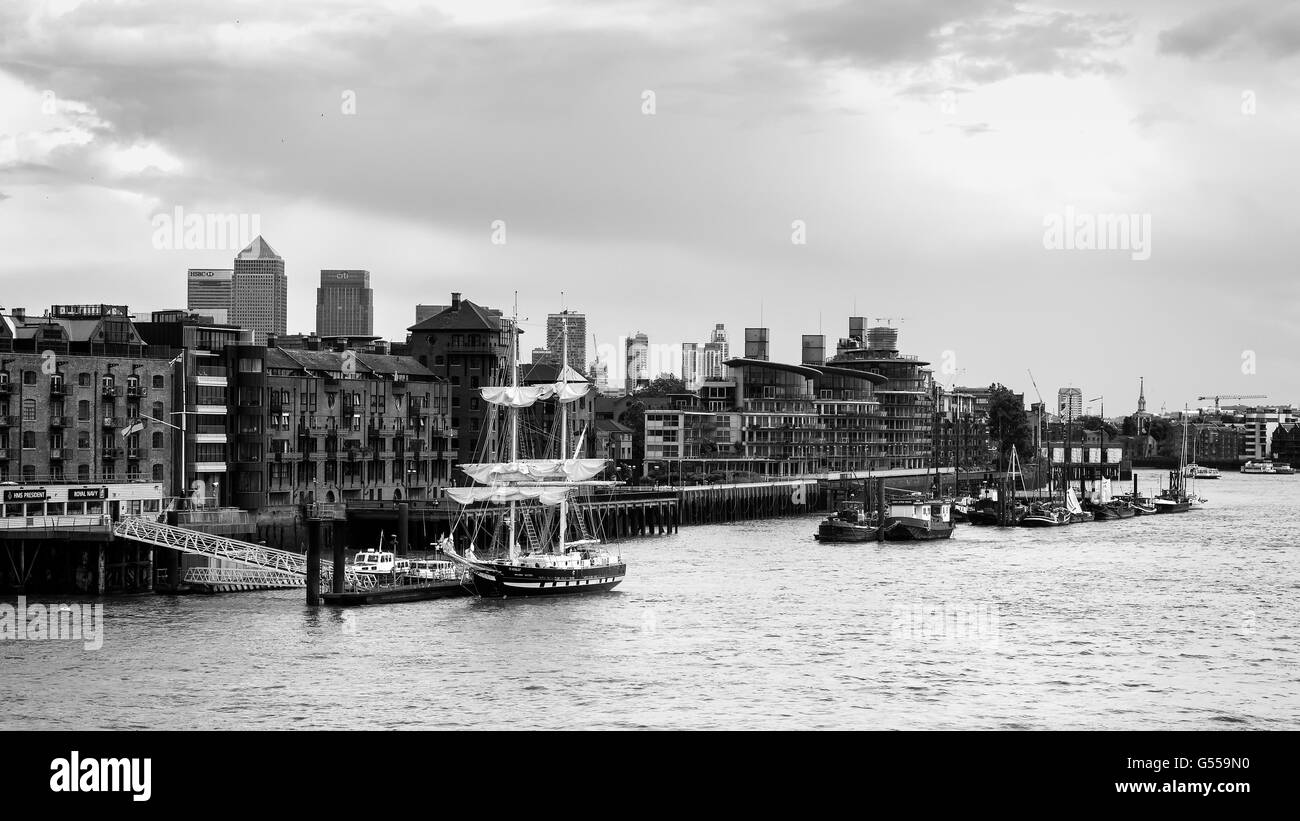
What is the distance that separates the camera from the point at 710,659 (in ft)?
181

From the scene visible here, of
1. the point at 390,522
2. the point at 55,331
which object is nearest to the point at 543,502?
the point at 390,522

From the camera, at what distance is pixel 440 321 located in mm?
129250

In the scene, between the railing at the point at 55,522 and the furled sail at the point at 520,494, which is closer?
the railing at the point at 55,522

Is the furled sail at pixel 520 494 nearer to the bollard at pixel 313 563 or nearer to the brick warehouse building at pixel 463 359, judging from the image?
the bollard at pixel 313 563

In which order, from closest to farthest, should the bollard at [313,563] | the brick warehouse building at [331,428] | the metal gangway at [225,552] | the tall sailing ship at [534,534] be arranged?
the bollard at [313,563], the metal gangway at [225,552], the tall sailing ship at [534,534], the brick warehouse building at [331,428]

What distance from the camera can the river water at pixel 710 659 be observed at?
4469 cm

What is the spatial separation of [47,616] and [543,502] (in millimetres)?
27375

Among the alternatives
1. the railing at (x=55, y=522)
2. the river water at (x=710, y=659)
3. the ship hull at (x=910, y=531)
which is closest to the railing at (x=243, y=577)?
the river water at (x=710, y=659)

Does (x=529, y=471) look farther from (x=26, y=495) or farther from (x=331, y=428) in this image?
(x=331, y=428)
